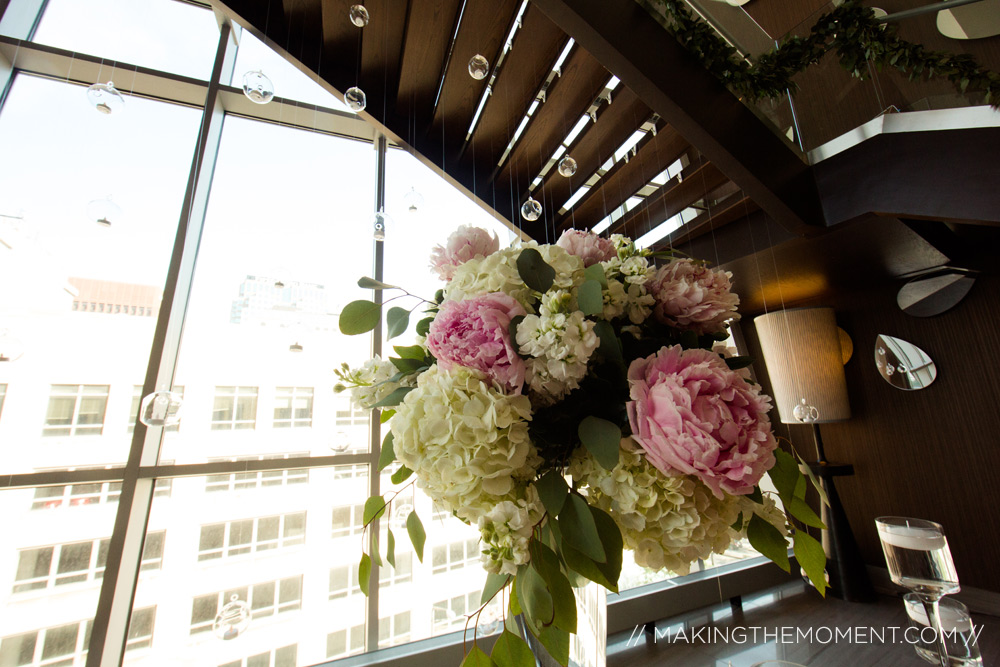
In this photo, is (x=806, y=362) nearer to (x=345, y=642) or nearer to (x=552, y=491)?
(x=552, y=491)

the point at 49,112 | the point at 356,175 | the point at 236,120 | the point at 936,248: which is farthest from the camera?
the point at 356,175

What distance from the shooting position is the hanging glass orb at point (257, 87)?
6.20ft

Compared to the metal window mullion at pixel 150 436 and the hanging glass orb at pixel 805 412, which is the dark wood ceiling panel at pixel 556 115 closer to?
the metal window mullion at pixel 150 436

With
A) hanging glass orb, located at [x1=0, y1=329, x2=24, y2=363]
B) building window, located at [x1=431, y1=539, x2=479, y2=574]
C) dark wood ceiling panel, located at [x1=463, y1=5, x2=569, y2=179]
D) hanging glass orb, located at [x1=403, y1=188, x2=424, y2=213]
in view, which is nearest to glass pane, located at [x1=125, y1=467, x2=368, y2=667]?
building window, located at [x1=431, y1=539, x2=479, y2=574]

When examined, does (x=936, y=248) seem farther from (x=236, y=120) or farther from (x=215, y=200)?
(x=236, y=120)

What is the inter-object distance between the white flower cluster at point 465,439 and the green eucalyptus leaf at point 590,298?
0.13 m

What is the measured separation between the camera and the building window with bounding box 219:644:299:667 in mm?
1953

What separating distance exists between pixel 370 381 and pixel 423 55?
212 centimetres

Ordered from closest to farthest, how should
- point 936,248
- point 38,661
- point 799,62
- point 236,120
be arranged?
point 38,661
point 799,62
point 936,248
point 236,120

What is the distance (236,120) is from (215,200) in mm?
714

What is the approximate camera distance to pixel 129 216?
2.15m

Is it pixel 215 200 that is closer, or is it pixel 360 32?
pixel 360 32

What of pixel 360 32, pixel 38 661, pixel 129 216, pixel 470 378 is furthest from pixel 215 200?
pixel 470 378

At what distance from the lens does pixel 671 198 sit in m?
2.30
